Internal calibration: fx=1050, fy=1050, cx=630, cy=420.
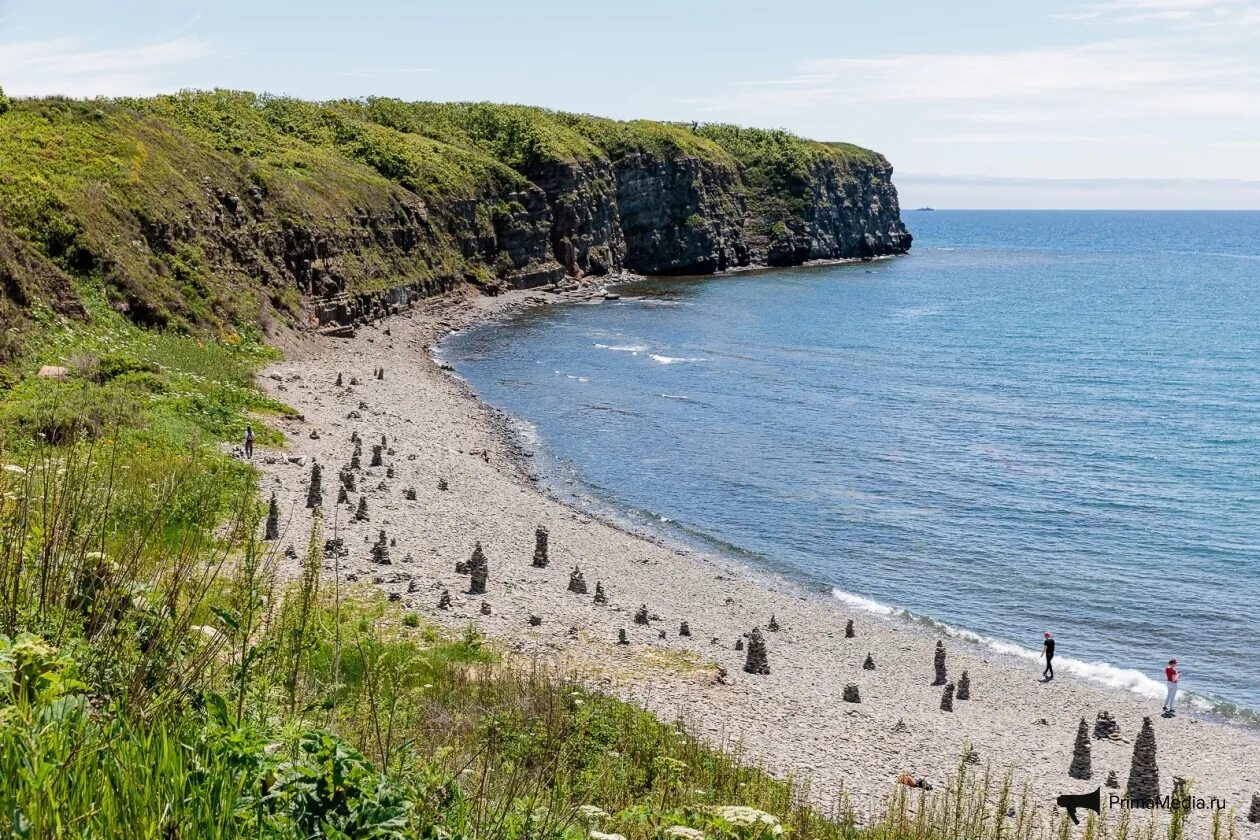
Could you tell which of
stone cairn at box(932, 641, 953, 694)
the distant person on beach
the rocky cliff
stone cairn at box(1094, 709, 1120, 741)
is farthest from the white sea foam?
the rocky cliff

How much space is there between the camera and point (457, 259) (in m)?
102

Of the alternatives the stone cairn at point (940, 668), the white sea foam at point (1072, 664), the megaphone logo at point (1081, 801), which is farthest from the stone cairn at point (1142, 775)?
the white sea foam at point (1072, 664)

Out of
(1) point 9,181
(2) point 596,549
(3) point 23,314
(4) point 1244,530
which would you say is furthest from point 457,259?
(4) point 1244,530

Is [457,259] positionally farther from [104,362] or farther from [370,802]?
[370,802]

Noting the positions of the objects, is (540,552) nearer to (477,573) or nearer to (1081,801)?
(477,573)

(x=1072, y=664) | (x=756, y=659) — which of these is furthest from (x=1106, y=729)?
(x=756, y=659)

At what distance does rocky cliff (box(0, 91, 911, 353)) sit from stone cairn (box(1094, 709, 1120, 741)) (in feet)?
134

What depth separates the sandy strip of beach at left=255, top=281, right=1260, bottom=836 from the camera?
23.3 m

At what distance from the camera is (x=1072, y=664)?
105 feet

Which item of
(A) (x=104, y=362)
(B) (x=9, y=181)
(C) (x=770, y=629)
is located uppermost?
(B) (x=9, y=181)

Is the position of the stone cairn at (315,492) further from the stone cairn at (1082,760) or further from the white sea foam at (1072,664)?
the stone cairn at (1082,760)

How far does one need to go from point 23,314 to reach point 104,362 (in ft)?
13.8

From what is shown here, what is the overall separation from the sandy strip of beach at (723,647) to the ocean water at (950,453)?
2692 millimetres

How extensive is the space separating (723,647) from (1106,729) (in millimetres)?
9967
